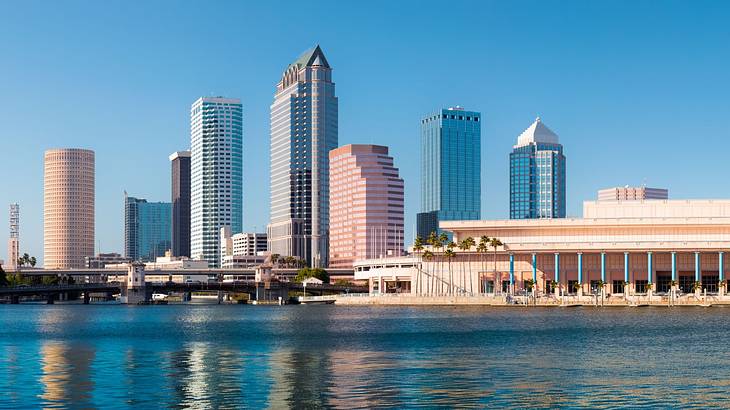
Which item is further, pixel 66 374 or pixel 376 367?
pixel 376 367

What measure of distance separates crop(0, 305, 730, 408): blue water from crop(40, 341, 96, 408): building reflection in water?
0.12 m

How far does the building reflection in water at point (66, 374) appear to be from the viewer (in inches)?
2450

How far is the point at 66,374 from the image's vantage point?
75.6 metres

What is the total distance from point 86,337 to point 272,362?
147 ft

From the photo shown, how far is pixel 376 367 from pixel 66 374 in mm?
20689

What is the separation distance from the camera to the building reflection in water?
62.2 m

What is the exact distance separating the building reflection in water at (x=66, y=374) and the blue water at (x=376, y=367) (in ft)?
0.40

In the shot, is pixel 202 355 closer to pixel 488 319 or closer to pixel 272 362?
pixel 272 362

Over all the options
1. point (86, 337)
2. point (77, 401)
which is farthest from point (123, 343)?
point (77, 401)

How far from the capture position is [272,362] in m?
84.4

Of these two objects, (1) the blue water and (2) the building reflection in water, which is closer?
(1) the blue water

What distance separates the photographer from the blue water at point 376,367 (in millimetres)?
61469

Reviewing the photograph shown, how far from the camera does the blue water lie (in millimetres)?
61469

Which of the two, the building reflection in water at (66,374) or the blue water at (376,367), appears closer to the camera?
the blue water at (376,367)
